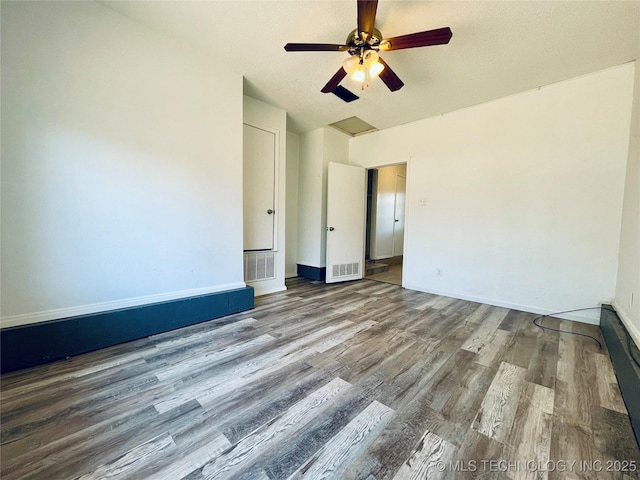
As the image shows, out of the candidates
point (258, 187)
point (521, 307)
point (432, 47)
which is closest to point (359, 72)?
point (432, 47)

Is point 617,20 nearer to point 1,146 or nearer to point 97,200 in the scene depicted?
point 97,200

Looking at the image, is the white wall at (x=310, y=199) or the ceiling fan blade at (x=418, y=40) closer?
the ceiling fan blade at (x=418, y=40)

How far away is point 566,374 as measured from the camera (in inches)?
64.1

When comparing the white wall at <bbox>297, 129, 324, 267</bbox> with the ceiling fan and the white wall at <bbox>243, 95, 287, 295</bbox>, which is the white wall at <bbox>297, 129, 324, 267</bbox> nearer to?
the white wall at <bbox>243, 95, 287, 295</bbox>

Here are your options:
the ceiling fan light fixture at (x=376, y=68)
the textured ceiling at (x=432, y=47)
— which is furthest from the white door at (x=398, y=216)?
the ceiling fan light fixture at (x=376, y=68)

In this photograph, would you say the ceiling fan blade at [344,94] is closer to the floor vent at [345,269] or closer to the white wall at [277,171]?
the white wall at [277,171]

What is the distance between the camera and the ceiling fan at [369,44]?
5.20 ft

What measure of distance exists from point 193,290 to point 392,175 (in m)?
5.20

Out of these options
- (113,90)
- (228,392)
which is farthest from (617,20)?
(113,90)

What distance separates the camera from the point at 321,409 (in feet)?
4.20

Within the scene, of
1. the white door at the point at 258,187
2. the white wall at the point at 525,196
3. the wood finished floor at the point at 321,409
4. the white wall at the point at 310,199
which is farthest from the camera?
the white wall at the point at 310,199

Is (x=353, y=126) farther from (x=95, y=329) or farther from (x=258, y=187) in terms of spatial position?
(x=95, y=329)

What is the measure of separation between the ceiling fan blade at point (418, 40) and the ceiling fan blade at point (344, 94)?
109 centimetres

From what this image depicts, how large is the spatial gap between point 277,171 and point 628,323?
3747mm
